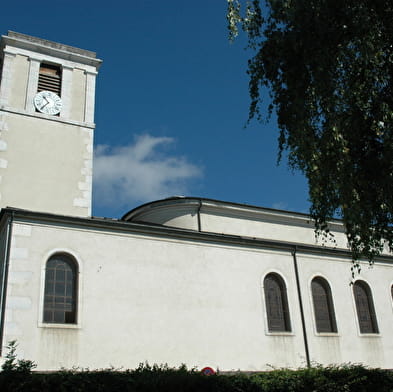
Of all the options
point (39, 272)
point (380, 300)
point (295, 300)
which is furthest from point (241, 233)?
point (39, 272)

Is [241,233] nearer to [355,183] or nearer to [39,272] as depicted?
[39,272]

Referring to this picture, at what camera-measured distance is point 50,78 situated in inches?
803

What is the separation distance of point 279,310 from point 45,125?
38.8 feet

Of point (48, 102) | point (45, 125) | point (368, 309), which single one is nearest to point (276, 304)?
point (368, 309)

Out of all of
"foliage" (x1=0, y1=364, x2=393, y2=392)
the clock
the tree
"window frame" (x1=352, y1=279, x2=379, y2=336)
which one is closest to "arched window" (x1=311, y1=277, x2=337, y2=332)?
"window frame" (x1=352, y1=279, x2=379, y2=336)

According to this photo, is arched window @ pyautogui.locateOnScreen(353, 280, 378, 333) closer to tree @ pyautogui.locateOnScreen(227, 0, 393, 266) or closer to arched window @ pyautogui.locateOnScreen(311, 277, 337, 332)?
arched window @ pyautogui.locateOnScreen(311, 277, 337, 332)

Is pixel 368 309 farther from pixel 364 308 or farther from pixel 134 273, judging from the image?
pixel 134 273

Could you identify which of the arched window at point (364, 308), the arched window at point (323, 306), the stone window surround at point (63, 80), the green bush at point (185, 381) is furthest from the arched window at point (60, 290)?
the arched window at point (364, 308)

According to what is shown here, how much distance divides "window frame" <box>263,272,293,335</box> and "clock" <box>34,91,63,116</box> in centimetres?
1094

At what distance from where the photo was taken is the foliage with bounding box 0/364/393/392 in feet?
31.1

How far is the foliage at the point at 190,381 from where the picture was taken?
31.1 feet

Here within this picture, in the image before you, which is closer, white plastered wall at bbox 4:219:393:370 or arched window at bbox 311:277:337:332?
white plastered wall at bbox 4:219:393:370

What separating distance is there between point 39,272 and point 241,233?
10.7m

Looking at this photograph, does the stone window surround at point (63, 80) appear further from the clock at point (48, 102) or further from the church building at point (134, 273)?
the clock at point (48, 102)
